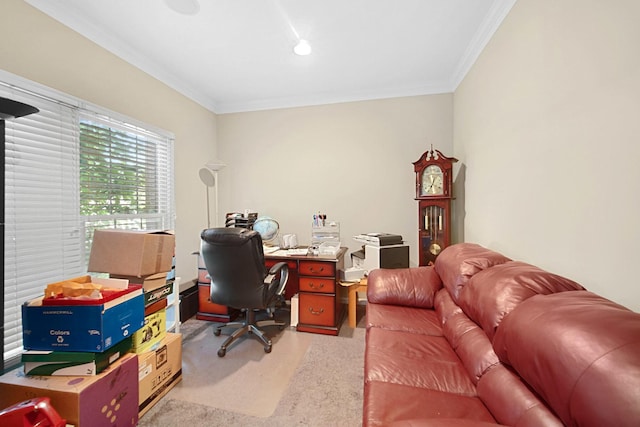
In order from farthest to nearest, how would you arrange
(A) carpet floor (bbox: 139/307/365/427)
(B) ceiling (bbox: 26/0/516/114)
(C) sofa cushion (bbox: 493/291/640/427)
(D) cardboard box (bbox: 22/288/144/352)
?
(B) ceiling (bbox: 26/0/516/114)
(A) carpet floor (bbox: 139/307/365/427)
(D) cardboard box (bbox: 22/288/144/352)
(C) sofa cushion (bbox: 493/291/640/427)

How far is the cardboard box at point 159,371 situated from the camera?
159 cm

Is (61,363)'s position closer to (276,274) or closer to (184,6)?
(276,274)

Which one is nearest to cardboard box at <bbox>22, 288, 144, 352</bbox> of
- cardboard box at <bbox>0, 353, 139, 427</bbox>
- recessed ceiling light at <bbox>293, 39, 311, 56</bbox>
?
cardboard box at <bbox>0, 353, 139, 427</bbox>

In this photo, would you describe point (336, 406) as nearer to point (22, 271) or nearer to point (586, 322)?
point (586, 322)

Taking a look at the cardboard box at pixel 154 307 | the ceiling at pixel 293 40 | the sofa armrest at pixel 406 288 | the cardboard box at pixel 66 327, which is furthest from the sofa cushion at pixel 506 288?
the cardboard box at pixel 154 307

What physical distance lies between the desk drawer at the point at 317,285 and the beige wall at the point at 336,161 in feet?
2.70

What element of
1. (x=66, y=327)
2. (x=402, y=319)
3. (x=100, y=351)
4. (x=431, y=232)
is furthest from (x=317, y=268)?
(x=66, y=327)

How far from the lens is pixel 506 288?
1.15 metres

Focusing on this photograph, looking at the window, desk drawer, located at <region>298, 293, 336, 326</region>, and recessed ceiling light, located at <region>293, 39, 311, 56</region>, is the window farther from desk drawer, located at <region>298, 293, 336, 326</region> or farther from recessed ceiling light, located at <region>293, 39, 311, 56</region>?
desk drawer, located at <region>298, 293, 336, 326</region>

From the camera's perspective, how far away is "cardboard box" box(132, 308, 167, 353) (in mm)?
1614

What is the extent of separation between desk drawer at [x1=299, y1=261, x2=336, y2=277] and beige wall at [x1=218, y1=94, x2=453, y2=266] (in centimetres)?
78

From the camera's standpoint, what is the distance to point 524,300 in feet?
3.46

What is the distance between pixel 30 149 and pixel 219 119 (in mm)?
2207

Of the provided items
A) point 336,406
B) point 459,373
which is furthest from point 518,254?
point 336,406
